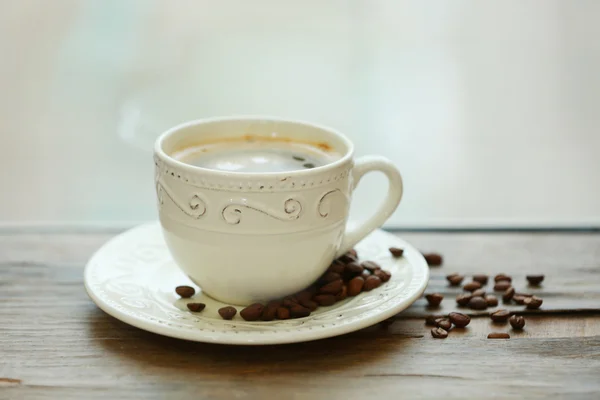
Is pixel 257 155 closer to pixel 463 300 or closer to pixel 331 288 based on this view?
pixel 331 288

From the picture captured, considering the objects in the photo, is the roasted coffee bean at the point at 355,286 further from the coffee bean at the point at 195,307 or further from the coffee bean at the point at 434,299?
the coffee bean at the point at 195,307

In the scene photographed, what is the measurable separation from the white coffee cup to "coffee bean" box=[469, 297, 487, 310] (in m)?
0.21

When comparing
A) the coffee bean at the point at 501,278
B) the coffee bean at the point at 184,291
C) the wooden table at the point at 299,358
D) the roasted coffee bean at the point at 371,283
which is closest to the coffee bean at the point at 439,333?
the wooden table at the point at 299,358

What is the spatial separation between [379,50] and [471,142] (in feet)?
1.06

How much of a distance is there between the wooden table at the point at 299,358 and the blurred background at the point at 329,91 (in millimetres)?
676

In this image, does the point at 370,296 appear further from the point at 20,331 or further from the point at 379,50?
the point at 379,50

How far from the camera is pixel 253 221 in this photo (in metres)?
0.96

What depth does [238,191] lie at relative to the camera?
943mm

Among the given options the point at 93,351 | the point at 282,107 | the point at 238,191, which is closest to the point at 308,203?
→ the point at 238,191

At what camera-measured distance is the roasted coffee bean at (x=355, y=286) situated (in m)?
1.08

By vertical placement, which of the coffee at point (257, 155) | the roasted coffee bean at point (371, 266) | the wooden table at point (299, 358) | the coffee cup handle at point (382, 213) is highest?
the coffee at point (257, 155)

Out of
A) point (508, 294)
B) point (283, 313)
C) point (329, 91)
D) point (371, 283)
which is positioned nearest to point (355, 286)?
point (371, 283)

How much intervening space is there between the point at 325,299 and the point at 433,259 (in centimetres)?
28

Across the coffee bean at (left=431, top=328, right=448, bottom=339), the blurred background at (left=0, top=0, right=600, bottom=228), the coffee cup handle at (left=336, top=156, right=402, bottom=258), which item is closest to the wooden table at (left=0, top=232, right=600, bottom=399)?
the coffee bean at (left=431, top=328, right=448, bottom=339)
